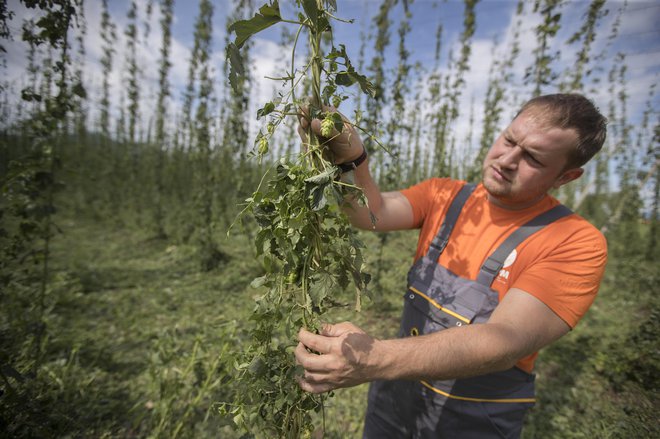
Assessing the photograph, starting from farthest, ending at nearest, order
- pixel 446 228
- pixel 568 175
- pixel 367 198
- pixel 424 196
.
A: pixel 424 196 < pixel 446 228 < pixel 568 175 < pixel 367 198

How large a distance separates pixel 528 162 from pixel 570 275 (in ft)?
1.92

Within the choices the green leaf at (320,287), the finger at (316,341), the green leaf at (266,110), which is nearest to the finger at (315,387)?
the finger at (316,341)

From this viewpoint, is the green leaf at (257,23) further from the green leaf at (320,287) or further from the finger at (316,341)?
the finger at (316,341)

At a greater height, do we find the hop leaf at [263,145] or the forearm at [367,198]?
the hop leaf at [263,145]

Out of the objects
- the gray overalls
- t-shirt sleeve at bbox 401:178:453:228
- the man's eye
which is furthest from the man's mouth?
t-shirt sleeve at bbox 401:178:453:228

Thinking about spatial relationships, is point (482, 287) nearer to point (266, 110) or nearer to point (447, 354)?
point (447, 354)

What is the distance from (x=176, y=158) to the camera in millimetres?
9344

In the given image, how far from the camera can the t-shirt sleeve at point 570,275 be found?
4.04ft

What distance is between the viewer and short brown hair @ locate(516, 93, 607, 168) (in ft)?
4.82

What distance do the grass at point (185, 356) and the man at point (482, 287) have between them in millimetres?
262

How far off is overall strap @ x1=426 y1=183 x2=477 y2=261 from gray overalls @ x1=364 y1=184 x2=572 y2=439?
0.03 ft

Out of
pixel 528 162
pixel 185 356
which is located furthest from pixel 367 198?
pixel 185 356

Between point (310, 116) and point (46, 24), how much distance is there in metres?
2.32

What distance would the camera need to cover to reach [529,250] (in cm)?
142
